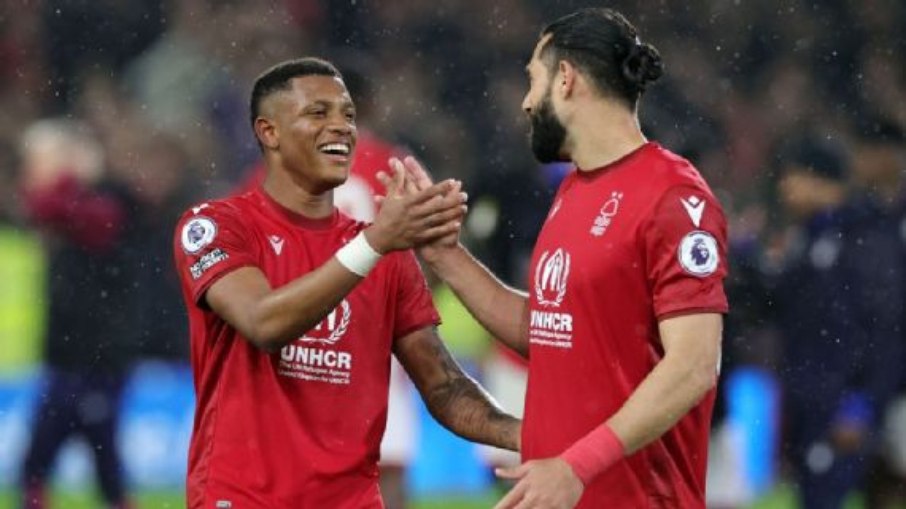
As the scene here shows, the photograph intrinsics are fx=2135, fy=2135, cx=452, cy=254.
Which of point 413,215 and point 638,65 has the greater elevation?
point 638,65

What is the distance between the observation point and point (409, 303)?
5.20 metres

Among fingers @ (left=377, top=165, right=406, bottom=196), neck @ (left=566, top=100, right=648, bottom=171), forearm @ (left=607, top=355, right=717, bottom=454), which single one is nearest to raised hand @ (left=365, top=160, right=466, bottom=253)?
fingers @ (left=377, top=165, right=406, bottom=196)

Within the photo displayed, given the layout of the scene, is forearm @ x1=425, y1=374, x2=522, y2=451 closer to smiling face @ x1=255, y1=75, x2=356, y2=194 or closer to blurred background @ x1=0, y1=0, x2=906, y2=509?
smiling face @ x1=255, y1=75, x2=356, y2=194

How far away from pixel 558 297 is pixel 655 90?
27.5 feet

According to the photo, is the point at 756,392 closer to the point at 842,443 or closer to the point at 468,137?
the point at 842,443

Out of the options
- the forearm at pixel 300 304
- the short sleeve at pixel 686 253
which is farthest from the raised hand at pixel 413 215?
the short sleeve at pixel 686 253

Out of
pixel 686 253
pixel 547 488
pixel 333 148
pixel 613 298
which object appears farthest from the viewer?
Result: pixel 333 148

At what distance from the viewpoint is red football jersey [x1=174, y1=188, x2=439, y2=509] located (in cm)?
492

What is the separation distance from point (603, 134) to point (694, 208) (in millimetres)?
347

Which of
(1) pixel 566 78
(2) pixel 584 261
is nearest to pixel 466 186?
(1) pixel 566 78

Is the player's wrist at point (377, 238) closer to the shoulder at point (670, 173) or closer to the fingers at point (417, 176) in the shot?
the fingers at point (417, 176)

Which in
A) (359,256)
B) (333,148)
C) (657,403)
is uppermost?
(333,148)

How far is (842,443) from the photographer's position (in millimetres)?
9578

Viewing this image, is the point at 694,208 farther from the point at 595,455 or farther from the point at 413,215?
the point at 413,215
